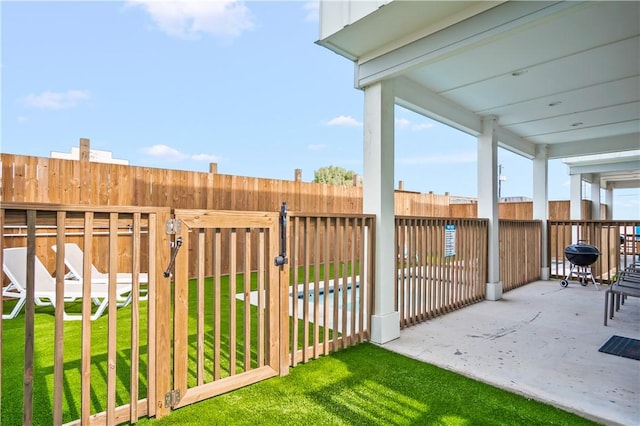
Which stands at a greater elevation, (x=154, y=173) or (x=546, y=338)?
(x=154, y=173)

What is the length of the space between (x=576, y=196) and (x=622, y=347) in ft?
29.8

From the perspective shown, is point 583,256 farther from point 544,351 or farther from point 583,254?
point 544,351

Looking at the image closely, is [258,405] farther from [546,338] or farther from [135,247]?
[546,338]

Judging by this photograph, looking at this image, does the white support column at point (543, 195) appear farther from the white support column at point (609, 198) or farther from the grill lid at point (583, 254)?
the white support column at point (609, 198)

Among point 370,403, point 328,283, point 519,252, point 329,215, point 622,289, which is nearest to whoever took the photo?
point 370,403

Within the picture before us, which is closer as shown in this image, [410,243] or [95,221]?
[95,221]

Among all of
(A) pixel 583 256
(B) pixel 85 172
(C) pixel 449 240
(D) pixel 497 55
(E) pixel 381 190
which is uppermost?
(D) pixel 497 55

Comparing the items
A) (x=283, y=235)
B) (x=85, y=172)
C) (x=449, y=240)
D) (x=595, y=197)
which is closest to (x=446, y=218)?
(x=449, y=240)

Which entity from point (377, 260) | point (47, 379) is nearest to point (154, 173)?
point (47, 379)

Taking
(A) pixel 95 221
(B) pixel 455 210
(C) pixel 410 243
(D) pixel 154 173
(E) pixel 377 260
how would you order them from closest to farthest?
(A) pixel 95 221, (E) pixel 377 260, (C) pixel 410 243, (D) pixel 154 173, (B) pixel 455 210

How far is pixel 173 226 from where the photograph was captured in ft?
7.26

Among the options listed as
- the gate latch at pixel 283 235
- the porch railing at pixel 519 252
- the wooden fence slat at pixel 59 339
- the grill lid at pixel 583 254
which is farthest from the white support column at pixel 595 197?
the wooden fence slat at pixel 59 339

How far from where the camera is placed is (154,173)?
6027mm

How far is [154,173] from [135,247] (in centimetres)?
438
